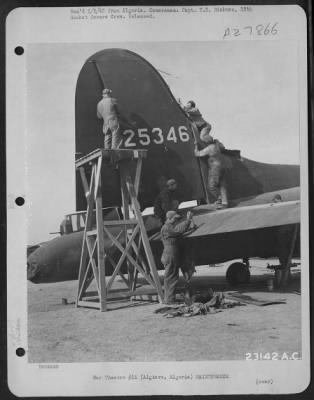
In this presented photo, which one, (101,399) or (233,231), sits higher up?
(233,231)

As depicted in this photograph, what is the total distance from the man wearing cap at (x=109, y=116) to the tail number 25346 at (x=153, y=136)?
4cm

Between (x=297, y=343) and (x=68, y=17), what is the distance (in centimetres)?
167

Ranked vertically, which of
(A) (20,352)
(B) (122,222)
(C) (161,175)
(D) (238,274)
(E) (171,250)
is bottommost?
(A) (20,352)

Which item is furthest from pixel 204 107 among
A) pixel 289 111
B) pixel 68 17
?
pixel 68 17

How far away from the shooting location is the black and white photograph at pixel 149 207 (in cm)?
→ 180

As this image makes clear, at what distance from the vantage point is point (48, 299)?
184cm

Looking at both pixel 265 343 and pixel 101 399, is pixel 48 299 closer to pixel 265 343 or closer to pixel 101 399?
pixel 101 399

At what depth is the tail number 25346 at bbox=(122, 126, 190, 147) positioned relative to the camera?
191cm

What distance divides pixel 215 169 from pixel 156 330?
29.1 inches

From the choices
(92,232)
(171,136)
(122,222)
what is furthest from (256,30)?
(92,232)

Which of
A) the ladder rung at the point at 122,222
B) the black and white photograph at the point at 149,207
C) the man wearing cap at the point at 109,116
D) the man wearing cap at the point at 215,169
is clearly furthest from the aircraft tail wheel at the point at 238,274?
the man wearing cap at the point at 109,116

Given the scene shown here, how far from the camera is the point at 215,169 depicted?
195 cm

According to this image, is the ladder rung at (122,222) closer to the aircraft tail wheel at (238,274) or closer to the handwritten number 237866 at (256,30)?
the aircraft tail wheel at (238,274)

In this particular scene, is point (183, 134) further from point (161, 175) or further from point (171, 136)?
point (161, 175)
